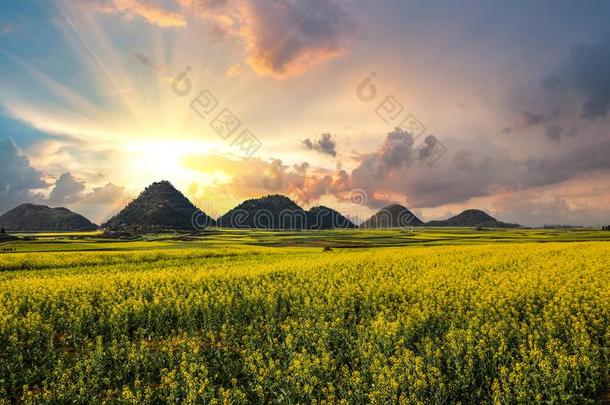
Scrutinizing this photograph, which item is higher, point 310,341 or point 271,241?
point 271,241

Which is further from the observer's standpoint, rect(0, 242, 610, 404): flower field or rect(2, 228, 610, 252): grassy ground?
rect(2, 228, 610, 252): grassy ground

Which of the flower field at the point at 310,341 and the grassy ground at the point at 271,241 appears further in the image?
the grassy ground at the point at 271,241

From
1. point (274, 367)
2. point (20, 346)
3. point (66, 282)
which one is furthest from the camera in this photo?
point (66, 282)

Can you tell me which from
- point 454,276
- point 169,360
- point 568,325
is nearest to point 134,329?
point 169,360

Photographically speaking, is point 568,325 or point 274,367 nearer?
point 274,367

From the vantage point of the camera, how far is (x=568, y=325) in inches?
710

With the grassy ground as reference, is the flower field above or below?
below

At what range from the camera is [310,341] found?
16219mm

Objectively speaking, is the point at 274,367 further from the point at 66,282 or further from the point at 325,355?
the point at 66,282

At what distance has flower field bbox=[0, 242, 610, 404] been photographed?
1257cm

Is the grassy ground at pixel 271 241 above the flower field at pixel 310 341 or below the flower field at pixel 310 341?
above

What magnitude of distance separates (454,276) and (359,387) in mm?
21037

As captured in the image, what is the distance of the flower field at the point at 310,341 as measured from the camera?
1257 centimetres

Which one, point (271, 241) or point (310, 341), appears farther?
point (271, 241)
